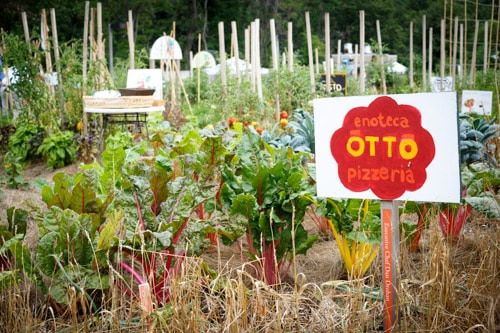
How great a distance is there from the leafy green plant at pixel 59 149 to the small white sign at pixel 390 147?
512cm

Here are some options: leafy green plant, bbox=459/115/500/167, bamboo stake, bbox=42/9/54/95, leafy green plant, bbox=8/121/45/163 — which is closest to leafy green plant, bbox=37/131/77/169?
leafy green plant, bbox=8/121/45/163

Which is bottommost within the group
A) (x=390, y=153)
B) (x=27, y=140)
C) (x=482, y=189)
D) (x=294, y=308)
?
(x=294, y=308)

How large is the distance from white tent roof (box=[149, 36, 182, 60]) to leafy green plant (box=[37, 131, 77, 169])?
3.84m

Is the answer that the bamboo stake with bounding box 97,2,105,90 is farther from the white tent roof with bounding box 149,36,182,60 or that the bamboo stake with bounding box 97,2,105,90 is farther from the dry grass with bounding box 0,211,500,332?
the dry grass with bounding box 0,211,500,332

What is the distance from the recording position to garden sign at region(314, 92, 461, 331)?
2146 millimetres

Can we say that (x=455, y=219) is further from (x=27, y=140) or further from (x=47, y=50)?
(x=47, y=50)

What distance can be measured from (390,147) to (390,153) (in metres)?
0.02

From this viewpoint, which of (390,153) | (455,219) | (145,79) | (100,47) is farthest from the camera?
(145,79)

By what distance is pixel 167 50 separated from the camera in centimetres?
1077

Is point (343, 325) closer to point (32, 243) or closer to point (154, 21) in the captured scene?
point (32, 243)

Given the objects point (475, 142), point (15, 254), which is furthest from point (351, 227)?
point (15, 254)

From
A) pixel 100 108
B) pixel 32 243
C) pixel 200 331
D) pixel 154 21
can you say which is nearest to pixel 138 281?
pixel 200 331

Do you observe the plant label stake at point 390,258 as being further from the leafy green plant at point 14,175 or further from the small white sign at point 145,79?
the small white sign at point 145,79

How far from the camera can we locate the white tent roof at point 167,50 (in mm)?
10702
